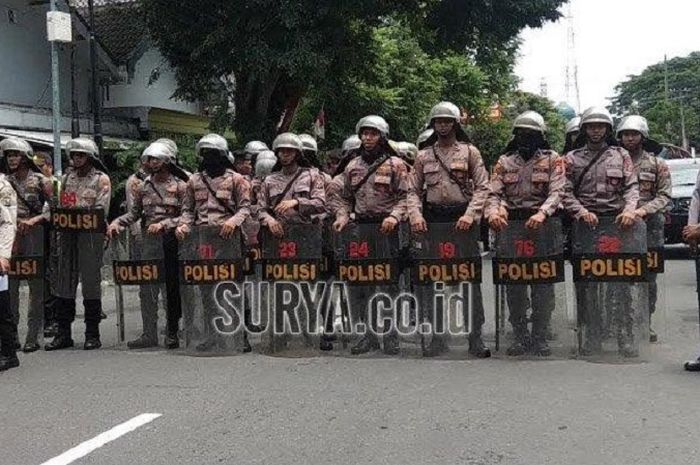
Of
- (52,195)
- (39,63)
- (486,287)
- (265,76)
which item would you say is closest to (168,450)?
(52,195)

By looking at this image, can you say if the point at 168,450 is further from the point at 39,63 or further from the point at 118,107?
the point at 118,107

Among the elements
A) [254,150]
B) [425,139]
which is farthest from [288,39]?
[425,139]

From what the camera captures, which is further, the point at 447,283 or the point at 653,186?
the point at 653,186

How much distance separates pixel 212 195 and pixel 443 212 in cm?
208

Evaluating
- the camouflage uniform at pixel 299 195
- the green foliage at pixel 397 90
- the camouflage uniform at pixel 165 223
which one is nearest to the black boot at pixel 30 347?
the camouflage uniform at pixel 165 223

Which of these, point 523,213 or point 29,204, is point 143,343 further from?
point 523,213

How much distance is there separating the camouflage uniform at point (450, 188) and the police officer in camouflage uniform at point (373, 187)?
16 centimetres

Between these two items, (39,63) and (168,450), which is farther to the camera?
(39,63)

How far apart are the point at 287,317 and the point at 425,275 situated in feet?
4.34

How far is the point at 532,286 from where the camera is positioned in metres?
7.28

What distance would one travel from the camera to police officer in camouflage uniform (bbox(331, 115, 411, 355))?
7.53 m

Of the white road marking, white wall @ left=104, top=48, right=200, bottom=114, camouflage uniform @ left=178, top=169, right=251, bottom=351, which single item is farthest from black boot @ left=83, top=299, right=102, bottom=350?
white wall @ left=104, top=48, right=200, bottom=114

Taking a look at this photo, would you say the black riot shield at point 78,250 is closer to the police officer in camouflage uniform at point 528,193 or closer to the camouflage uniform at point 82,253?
the camouflage uniform at point 82,253

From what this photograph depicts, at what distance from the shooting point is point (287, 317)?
7812mm
